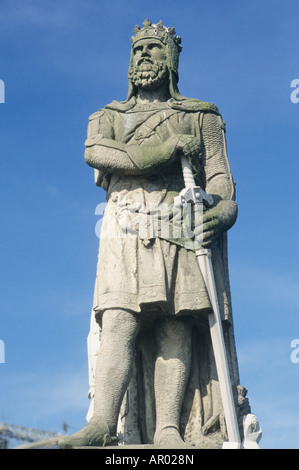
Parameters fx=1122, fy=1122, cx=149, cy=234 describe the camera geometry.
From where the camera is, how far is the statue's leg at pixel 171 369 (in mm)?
13891

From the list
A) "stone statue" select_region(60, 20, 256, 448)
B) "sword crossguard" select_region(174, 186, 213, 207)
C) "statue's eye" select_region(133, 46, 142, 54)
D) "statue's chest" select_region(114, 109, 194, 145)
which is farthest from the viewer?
"statue's eye" select_region(133, 46, 142, 54)

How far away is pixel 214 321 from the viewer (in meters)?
13.8

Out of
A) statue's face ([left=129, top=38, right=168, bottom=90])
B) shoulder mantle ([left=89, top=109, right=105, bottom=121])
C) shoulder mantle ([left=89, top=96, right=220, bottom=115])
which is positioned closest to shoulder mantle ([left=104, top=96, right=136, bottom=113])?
shoulder mantle ([left=89, top=96, right=220, bottom=115])

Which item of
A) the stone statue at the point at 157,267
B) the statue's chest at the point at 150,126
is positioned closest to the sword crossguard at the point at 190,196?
the stone statue at the point at 157,267

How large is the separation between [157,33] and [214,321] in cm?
398

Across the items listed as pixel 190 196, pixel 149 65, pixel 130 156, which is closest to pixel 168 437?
pixel 190 196

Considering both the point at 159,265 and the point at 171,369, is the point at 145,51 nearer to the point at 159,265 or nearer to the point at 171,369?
the point at 159,265

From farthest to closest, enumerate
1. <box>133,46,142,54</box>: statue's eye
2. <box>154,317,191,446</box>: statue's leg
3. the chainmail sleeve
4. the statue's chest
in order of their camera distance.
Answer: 1. <box>133,46,142,54</box>: statue's eye
2. the chainmail sleeve
3. the statue's chest
4. <box>154,317,191,446</box>: statue's leg

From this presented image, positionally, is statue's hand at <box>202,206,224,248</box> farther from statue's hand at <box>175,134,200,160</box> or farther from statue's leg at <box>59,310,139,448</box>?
statue's leg at <box>59,310,139,448</box>

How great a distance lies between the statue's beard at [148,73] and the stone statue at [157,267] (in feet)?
0.05

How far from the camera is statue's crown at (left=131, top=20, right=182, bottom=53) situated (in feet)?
49.0

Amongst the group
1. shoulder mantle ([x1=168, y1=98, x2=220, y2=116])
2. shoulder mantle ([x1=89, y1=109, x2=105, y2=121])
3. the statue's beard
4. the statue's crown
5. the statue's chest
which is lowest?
the statue's chest

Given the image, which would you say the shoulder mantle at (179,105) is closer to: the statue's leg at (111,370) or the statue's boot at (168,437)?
the statue's leg at (111,370)
